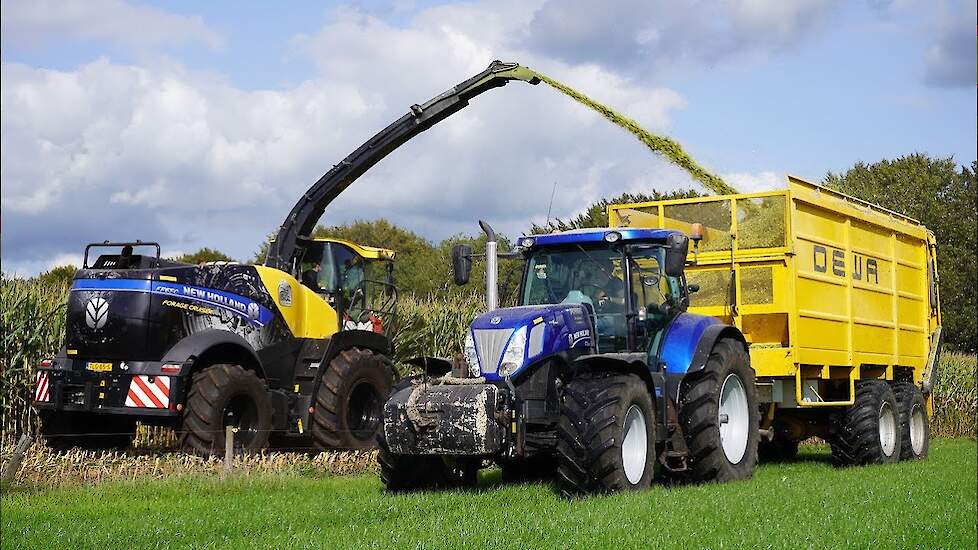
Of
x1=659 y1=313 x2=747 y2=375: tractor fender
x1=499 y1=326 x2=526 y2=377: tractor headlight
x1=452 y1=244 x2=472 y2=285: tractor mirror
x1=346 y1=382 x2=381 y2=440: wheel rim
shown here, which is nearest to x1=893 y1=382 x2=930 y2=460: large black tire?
x1=659 y1=313 x2=747 y2=375: tractor fender

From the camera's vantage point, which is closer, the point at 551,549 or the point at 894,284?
the point at 551,549

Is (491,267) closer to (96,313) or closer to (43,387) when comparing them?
(96,313)

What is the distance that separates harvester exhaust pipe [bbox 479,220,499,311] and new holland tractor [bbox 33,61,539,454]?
3668 mm

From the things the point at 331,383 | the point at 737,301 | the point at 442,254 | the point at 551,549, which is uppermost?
the point at 442,254

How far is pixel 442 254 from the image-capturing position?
4884 cm

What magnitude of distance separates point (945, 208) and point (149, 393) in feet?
117

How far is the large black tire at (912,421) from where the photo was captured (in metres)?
16.2

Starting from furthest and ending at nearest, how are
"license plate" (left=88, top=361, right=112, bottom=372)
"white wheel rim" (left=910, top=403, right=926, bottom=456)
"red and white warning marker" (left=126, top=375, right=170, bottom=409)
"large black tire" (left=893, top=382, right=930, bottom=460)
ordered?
1. "white wheel rim" (left=910, top=403, right=926, bottom=456)
2. "large black tire" (left=893, top=382, right=930, bottom=460)
3. "license plate" (left=88, top=361, right=112, bottom=372)
4. "red and white warning marker" (left=126, top=375, right=170, bottom=409)

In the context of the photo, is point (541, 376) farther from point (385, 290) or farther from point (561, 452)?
point (385, 290)

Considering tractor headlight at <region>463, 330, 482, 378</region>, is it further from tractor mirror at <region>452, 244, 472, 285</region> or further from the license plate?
the license plate

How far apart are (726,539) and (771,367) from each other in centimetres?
574

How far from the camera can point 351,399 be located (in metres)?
15.7

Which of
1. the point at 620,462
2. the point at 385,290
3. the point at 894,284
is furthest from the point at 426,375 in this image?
the point at 894,284

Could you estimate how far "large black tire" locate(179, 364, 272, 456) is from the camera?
13320 mm
